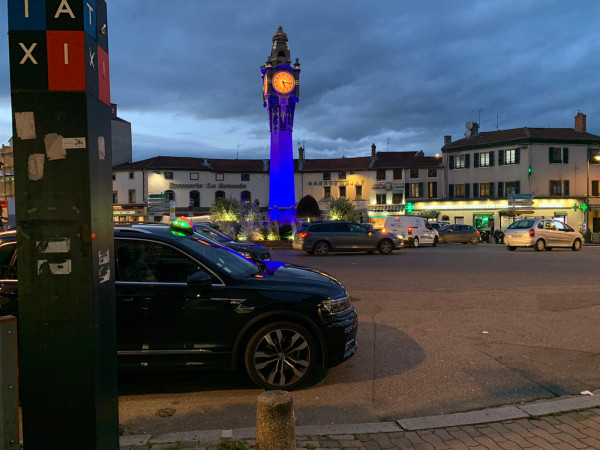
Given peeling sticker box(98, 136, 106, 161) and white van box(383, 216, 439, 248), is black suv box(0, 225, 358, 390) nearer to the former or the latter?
peeling sticker box(98, 136, 106, 161)

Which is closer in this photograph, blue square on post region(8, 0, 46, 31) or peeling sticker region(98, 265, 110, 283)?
blue square on post region(8, 0, 46, 31)

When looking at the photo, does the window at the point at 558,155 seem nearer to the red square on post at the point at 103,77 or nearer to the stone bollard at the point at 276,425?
the stone bollard at the point at 276,425

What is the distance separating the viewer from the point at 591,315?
7910 mm

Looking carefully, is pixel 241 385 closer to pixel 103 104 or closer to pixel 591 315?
pixel 103 104

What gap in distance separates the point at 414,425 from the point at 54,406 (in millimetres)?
2693

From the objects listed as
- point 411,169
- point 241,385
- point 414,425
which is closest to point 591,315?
point 414,425

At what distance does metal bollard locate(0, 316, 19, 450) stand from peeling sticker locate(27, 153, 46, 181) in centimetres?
70

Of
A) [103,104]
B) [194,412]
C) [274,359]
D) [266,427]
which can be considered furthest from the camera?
[274,359]

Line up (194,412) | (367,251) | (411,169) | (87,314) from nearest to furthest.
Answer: (87,314) < (194,412) < (367,251) < (411,169)

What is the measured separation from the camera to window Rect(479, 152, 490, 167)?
49487mm

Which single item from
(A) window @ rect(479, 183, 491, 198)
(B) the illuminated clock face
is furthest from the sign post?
(A) window @ rect(479, 183, 491, 198)

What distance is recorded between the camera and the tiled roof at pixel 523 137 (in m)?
46.3

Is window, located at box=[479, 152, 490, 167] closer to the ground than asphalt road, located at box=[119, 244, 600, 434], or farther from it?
farther from it

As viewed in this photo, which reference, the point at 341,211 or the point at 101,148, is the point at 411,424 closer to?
the point at 101,148
